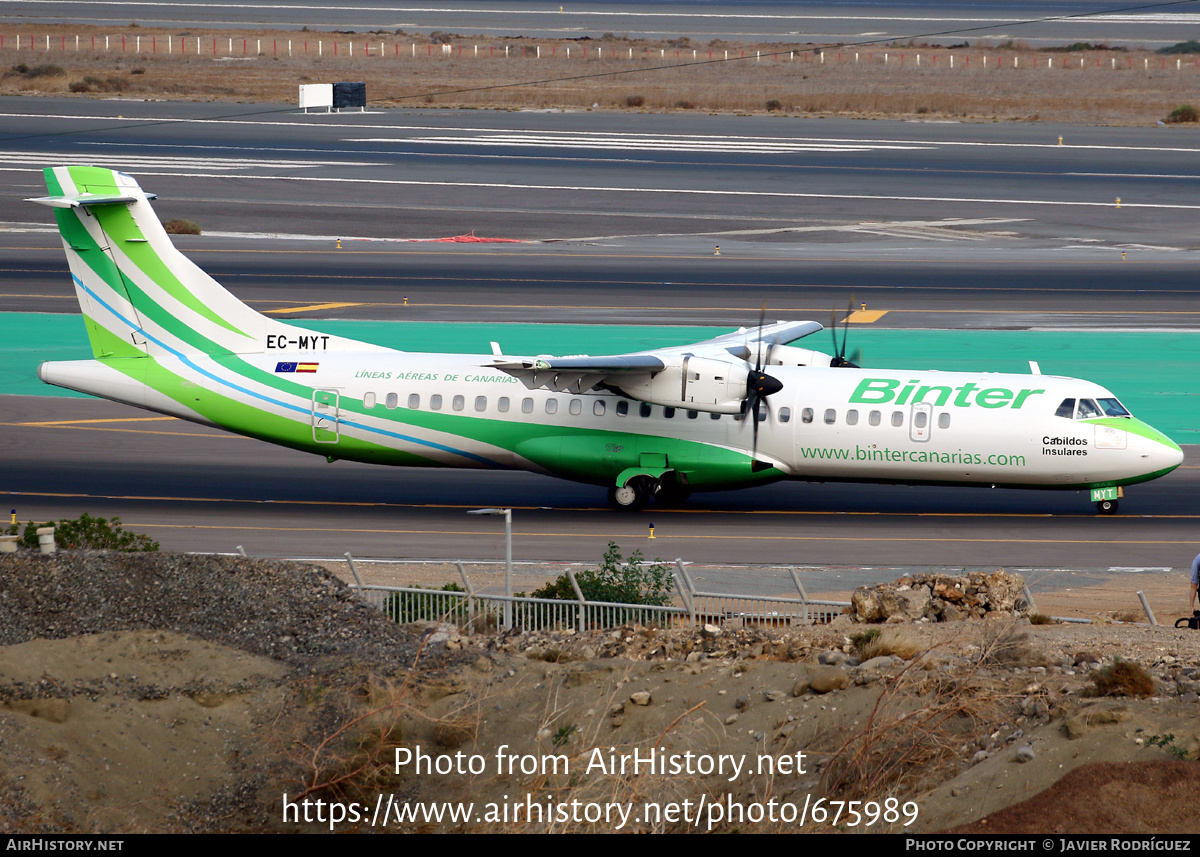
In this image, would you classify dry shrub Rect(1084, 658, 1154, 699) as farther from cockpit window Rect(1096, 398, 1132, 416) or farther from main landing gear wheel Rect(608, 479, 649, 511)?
main landing gear wheel Rect(608, 479, 649, 511)

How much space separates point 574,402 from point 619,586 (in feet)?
33.6

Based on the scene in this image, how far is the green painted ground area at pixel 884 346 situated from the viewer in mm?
44375

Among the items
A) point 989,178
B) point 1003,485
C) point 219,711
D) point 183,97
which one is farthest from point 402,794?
point 183,97

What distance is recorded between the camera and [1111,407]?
32.4m

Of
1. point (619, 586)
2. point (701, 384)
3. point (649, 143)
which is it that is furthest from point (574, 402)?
point (649, 143)

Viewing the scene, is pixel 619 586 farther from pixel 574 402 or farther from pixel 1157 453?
pixel 1157 453

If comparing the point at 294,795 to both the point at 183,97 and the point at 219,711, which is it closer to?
the point at 219,711

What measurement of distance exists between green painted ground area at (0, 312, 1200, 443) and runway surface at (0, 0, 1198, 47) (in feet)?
264

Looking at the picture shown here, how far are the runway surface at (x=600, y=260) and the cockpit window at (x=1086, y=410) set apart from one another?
2.52 meters

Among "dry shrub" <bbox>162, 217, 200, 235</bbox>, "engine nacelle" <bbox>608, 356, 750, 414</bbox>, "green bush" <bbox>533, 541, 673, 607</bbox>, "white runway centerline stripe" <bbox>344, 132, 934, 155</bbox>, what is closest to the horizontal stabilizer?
"engine nacelle" <bbox>608, 356, 750, 414</bbox>

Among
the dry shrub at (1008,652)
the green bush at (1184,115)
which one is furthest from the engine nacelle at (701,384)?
the green bush at (1184,115)

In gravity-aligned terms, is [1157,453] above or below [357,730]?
above

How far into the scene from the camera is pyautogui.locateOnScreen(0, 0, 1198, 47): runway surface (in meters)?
131

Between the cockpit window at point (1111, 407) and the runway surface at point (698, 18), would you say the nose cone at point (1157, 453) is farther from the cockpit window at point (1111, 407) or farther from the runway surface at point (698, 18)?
the runway surface at point (698, 18)
